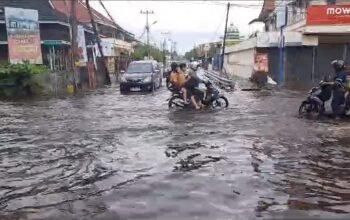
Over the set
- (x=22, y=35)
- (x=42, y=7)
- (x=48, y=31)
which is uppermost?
(x=42, y=7)

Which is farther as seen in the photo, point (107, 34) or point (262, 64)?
point (107, 34)

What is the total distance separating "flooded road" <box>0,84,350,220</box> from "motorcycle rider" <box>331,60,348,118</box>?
1.00 meters

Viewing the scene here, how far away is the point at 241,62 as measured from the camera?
1751 inches

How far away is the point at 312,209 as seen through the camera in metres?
5.96

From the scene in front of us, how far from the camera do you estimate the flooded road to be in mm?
5992

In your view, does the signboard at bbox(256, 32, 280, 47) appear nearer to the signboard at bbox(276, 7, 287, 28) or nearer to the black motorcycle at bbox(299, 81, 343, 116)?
the signboard at bbox(276, 7, 287, 28)

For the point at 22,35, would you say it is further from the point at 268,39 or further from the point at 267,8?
the point at 267,8

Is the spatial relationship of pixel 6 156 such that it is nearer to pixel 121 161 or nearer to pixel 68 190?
pixel 121 161

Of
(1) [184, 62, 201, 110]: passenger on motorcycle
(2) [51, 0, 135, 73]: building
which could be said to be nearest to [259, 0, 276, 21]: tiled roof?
(2) [51, 0, 135, 73]: building

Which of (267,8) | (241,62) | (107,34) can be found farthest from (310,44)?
(107,34)

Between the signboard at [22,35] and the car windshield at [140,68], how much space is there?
15.6 feet

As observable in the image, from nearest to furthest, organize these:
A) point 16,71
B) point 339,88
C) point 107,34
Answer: point 339,88
point 16,71
point 107,34

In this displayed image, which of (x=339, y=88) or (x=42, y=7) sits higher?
(x=42, y=7)

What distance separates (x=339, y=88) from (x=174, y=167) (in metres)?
7.12
